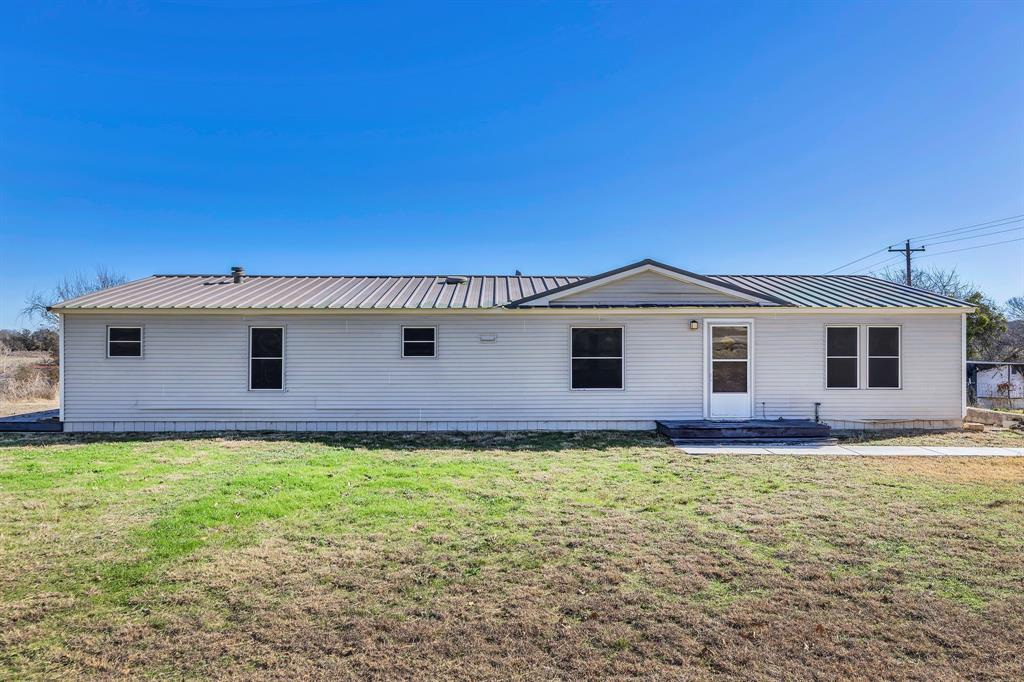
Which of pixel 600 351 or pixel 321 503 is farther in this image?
pixel 600 351

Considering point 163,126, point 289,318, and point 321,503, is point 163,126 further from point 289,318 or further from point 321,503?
point 321,503

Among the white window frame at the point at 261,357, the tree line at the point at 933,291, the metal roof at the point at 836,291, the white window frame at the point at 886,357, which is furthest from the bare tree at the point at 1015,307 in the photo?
the white window frame at the point at 261,357

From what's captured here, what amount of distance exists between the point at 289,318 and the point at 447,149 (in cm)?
905

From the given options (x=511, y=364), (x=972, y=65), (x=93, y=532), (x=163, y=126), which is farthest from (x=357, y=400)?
(x=972, y=65)

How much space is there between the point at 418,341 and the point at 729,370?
22.4ft

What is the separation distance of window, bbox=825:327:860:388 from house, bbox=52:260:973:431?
31 mm

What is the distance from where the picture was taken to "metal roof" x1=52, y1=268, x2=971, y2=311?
1005cm

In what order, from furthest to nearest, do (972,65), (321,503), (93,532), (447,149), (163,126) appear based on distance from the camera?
(447,149), (163,126), (972,65), (321,503), (93,532)

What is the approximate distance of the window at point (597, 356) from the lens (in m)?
10.3

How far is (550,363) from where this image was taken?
1029 cm

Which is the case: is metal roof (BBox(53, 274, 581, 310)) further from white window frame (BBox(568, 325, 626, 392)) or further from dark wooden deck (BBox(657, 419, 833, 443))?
dark wooden deck (BBox(657, 419, 833, 443))

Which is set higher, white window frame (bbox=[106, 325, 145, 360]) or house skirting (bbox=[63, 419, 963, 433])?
white window frame (bbox=[106, 325, 145, 360])

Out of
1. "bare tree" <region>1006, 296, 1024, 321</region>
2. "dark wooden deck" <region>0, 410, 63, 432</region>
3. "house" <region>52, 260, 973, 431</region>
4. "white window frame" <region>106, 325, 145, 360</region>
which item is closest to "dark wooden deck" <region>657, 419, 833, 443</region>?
"house" <region>52, 260, 973, 431</region>

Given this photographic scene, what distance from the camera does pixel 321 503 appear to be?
5.14 meters
